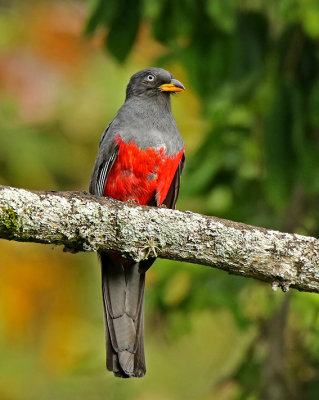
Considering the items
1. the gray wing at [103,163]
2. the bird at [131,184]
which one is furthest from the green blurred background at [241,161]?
the gray wing at [103,163]

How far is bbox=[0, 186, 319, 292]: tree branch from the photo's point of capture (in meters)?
3.56

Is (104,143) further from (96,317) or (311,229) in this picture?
(96,317)

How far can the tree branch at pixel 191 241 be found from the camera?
11.7ft

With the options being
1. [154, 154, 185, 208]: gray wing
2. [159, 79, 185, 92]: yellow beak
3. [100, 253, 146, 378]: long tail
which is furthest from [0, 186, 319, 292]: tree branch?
[159, 79, 185, 92]: yellow beak

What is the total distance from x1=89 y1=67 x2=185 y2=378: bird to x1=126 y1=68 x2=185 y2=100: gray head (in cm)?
30

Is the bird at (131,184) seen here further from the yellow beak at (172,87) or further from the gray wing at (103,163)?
the yellow beak at (172,87)

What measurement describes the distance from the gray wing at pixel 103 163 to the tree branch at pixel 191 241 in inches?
52.4

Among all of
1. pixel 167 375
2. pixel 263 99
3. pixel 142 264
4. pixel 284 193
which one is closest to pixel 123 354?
pixel 142 264

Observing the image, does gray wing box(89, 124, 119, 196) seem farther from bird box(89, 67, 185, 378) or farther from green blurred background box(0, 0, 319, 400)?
green blurred background box(0, 0, 319, 400)

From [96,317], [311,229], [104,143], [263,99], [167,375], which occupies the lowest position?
[167,375]

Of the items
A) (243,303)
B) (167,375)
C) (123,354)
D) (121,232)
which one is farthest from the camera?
(167,375)

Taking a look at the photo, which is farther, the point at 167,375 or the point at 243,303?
the point at 167,375

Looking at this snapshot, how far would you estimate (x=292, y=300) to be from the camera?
4969 mm

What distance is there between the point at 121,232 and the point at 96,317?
18.3 feet
